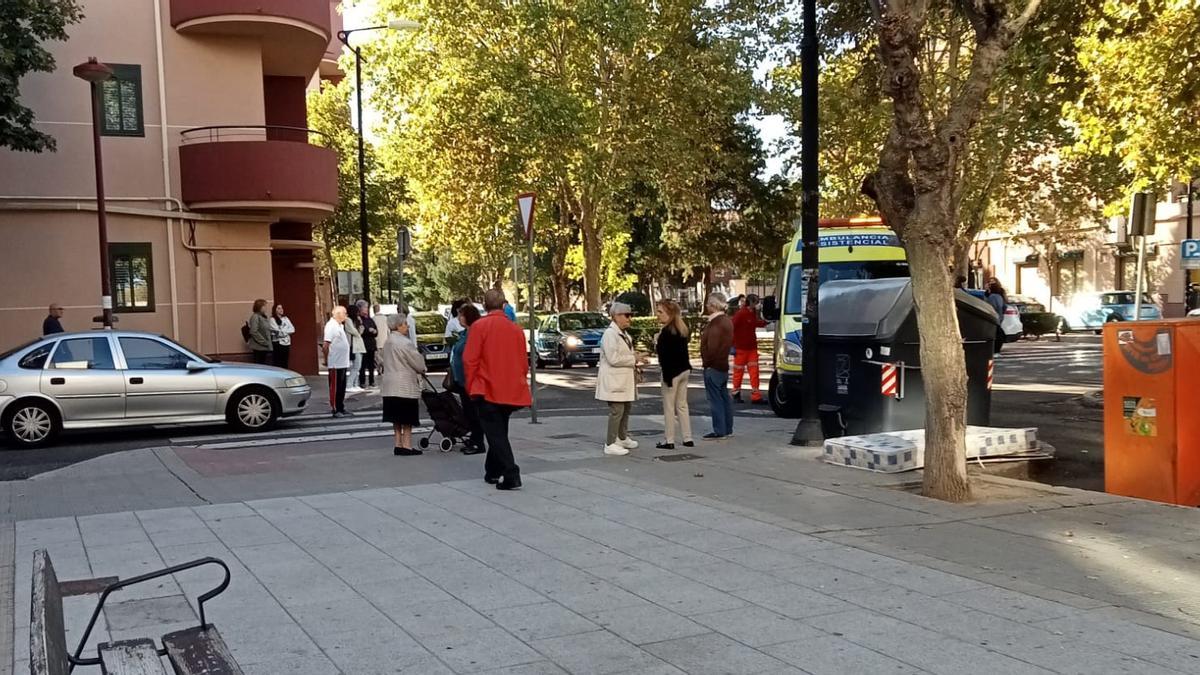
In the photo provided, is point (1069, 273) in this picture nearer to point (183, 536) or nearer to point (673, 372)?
point (673, 372)

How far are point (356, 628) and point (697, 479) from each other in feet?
15.8

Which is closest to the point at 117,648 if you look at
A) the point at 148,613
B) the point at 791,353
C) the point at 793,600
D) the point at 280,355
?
the point at 148,613

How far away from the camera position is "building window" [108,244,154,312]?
1889 centimetres

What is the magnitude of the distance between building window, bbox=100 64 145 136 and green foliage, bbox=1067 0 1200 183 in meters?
16.0

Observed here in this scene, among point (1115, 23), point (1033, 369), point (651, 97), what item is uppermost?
point (651, 97)

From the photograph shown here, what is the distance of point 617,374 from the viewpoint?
1090 centimetres

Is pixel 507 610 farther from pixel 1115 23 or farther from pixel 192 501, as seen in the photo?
pixel 1115 23

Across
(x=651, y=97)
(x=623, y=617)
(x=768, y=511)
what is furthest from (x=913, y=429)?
(x=651, y=97)

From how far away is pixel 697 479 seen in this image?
9430mm

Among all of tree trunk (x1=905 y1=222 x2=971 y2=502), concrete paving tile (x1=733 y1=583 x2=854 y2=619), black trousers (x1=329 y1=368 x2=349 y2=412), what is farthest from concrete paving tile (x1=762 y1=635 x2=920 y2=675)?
black trousers (x1=329 y1=368 x2=349 y2=412)

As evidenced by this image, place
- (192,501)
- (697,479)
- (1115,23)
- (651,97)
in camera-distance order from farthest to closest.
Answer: (651,97)
(1115,23)
(697,479)
(192,501)

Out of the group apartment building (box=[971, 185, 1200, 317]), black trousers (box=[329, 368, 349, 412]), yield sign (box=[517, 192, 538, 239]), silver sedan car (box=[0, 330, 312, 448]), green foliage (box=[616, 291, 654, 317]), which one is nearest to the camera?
silver sedan car (box=[0, 330, 312, 448])

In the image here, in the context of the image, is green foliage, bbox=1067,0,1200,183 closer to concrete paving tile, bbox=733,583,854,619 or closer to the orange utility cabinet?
the orange utility cabinet

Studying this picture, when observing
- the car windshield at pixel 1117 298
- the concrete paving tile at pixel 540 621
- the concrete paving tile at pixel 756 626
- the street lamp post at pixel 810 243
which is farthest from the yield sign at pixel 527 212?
the car windshield at pixel 1117 298
